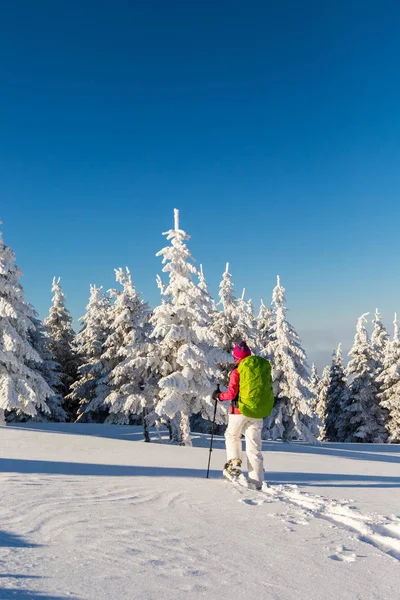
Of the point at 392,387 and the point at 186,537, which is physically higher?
the point at 392,387

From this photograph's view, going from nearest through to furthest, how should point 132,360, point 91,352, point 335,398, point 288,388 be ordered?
point 132,360 → point 288,388 → point 91,352 → point 335,398

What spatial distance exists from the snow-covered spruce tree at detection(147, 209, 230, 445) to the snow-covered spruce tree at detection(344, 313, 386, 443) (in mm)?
24159

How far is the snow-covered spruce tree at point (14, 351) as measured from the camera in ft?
68.8

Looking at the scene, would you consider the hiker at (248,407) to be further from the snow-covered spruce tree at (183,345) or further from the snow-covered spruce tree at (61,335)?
the snow-covered spruce tree at (61,335)

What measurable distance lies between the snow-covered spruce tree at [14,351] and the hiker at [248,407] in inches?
642

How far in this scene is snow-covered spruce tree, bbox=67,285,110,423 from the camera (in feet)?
121

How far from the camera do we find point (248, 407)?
23.1ft

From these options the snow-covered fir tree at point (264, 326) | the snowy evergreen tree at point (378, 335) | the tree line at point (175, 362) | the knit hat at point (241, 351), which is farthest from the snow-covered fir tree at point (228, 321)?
the knit hat at point (241, 351)

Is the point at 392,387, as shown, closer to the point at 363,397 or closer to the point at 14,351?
the point at 363,397

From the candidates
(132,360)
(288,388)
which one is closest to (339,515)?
(132,360)

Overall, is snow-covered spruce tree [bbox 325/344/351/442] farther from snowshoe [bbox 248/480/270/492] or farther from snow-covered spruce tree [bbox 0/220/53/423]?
snowshoe [bbox 248/480/270/492]

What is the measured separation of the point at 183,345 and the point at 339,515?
1676 centimetres

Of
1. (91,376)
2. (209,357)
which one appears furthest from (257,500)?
(91,376)

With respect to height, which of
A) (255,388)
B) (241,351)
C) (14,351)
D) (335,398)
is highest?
(14,351)
